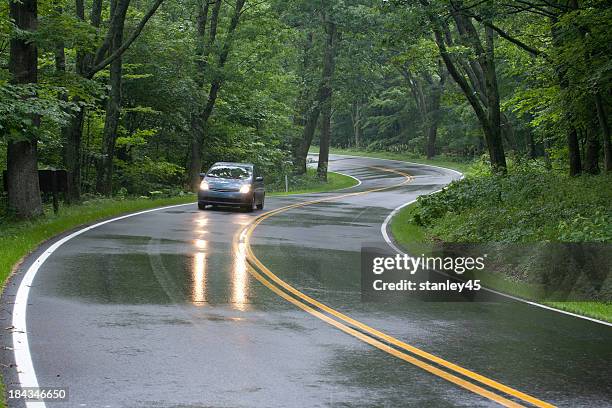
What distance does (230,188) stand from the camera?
2669cm

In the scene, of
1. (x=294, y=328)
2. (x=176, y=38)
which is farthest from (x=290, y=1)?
(x=294, y=328)

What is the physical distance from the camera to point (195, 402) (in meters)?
6.66

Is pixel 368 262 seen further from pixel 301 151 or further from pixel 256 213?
pixel 301 151

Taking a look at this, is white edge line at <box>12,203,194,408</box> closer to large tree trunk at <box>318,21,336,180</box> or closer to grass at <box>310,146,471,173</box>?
large tree trunk at <box>318,21,336,180</box>

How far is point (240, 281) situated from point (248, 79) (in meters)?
28.8

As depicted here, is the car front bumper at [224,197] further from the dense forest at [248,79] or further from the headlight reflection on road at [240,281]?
the headlight reflection on road at [240,281]

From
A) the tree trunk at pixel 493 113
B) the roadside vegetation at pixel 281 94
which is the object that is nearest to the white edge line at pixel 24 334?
the roadside vegetation at pixel 281 94

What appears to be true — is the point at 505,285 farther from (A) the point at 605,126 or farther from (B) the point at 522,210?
(A) the point at 605,126

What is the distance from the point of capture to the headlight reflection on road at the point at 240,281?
11.4 metres

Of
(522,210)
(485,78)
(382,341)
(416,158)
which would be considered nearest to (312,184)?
(485,78)

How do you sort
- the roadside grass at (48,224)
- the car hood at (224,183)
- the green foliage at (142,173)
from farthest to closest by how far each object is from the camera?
the green foliage at (142,173), the car hood at (224,183), the roadside grass at (48,224)

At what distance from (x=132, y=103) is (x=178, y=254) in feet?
76.5

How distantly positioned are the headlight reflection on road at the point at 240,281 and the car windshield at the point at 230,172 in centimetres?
1044

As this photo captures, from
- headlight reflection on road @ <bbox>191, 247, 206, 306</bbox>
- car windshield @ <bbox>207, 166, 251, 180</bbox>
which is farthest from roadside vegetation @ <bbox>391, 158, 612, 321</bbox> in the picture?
car windshield @ <bbox>207, 166, 251, 180</bbox>
